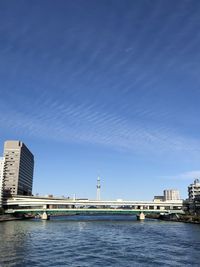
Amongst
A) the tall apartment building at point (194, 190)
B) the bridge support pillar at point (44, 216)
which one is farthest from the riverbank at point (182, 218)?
the bridge support pillar at point (44, 216)

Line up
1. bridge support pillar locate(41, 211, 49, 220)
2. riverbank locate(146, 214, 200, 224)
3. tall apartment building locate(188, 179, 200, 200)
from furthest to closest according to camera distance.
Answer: tall apartment building locate(188, 179, 200, 200) → bridge support pillar locate(41, 211, 49, 220) → riverbank locate(146, 214, 200, 224)

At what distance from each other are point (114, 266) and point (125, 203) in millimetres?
141356

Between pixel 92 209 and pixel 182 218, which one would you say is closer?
pixel 182 218

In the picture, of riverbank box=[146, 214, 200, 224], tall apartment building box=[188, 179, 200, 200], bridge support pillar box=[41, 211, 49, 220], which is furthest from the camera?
tall apartment building box=[188, 179, 200, 200]

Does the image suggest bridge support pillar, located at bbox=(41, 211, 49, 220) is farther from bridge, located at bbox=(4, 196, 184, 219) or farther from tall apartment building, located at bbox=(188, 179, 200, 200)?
tall apartment building, located at bbox=(188, 179, 200, 200)

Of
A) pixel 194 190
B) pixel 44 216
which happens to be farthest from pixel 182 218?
pixel 44 216

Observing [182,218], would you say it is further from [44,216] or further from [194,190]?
[44,216]

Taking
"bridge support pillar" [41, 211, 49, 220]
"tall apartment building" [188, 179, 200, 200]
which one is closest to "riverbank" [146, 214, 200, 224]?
"tall apartment building" [188, 179, 200, 200]

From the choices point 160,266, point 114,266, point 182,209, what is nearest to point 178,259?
point 160,266

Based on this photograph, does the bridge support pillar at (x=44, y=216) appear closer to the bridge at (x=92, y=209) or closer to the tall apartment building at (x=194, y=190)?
the bridge at (x=92, y=209)

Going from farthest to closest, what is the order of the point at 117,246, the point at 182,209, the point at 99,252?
the point at 182,209 → the point at 117,246 → the point at 99,252

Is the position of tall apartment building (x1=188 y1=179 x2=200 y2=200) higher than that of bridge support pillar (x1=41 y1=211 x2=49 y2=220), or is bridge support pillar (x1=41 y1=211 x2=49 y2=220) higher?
tall apartment building (x1=188 y1=179 x2=200 y2=200)

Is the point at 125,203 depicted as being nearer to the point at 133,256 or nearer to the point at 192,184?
the point at 192,184

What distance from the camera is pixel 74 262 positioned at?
1688 inches
